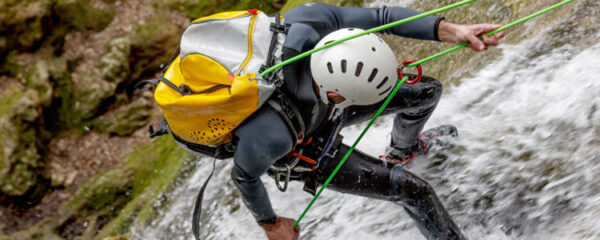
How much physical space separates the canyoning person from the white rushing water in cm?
56

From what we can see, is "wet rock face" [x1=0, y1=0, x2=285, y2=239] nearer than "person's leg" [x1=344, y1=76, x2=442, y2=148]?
No

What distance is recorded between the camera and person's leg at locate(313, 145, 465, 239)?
340 centimetres

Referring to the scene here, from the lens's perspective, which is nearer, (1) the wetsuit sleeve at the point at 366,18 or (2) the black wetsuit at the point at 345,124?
(2) the black wetsuit at the point at 345,124

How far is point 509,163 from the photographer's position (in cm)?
396

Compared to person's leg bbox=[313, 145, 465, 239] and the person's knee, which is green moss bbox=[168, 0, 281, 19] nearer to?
the person's knee

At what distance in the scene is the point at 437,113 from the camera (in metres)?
4.99

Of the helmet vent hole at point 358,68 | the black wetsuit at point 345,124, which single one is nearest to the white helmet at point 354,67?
the helmet vent hole at point 358,68

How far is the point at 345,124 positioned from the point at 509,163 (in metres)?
1.46

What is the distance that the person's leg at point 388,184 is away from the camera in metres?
3.40

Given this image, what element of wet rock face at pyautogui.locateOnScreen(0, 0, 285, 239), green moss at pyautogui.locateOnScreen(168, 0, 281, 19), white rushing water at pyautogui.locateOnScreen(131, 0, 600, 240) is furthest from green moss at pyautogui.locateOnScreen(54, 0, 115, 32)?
white rushing water at pyautogui.locateOnScreen(131, 0, 600, 240)

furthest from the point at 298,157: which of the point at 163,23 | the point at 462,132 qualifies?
the point at 163,23

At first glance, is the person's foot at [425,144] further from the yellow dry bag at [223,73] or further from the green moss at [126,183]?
the green moss at [126,183]

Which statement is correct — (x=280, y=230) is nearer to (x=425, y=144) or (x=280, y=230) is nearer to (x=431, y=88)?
(x=431, y=88)

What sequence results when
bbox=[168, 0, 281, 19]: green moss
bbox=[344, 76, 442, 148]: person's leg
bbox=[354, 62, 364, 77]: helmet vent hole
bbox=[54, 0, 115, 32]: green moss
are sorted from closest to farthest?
bbox=[354, 62, 364, 77]: helmet vent hole
bbox=[344, 76, 442, 148]: person's leg
bbox=[168, 0, 281, 19]: green moss
bbox=[54, 0, 115, 32]: green moss
